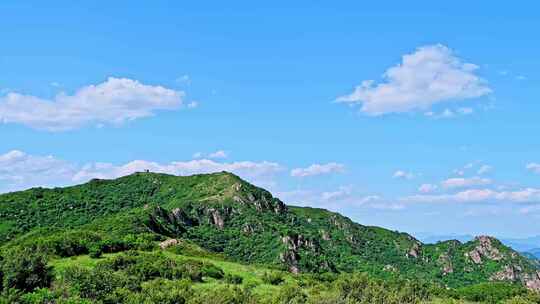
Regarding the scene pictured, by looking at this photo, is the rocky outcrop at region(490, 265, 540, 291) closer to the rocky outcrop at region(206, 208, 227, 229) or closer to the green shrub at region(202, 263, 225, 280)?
the rocky outcrop at region(206, 208, 227, 229)

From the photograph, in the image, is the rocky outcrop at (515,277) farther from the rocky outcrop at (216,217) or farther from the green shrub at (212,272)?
the green shrub at (212,272)

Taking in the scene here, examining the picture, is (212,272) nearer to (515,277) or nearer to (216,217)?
(216,217)

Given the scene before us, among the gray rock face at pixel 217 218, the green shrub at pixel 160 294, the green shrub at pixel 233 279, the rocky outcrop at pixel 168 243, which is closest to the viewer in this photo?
the green shrub at pixel 160 294

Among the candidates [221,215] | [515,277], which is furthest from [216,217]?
[515,277]

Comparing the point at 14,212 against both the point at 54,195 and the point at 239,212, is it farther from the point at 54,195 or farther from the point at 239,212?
the point at 239,212

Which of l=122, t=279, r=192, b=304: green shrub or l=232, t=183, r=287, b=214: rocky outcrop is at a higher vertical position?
l=232, t=183, r=287, b=214: rocky outcrop

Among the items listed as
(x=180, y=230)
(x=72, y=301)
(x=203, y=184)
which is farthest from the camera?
(x=203, y=184)

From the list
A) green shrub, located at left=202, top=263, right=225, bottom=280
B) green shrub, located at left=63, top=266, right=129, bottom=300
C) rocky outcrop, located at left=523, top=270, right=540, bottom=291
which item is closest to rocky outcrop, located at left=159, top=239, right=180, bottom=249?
green shrub, located at left=202, top=263, right=225, bottom=280

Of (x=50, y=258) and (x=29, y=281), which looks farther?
(x=50, y=258)

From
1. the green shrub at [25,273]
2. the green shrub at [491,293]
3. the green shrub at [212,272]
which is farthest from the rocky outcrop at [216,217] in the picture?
the green shrub at [25,273]

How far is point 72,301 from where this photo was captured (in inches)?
1598

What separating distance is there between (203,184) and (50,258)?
444ft

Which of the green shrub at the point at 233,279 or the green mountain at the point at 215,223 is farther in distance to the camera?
the green mountain at the point at 215,223

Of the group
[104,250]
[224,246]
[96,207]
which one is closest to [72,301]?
[104,250]
